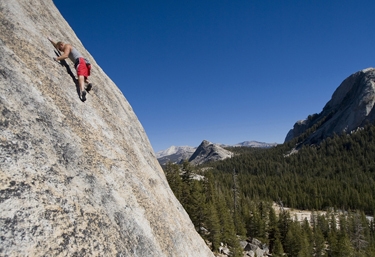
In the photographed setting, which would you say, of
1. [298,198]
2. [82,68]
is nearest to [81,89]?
[82,68]

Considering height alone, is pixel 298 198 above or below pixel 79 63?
below

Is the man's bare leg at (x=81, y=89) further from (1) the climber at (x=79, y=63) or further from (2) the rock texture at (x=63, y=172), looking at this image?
(2) the rock texture at (x=63, y=172)

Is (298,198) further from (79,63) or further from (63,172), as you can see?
(63,172)

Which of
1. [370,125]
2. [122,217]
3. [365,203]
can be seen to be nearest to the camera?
[122,217]

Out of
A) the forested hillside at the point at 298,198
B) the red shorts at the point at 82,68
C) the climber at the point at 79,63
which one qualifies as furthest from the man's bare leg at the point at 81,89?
the forested hillside at the point at 298,198

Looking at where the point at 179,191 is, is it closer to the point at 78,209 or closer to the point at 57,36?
the point at 57,36

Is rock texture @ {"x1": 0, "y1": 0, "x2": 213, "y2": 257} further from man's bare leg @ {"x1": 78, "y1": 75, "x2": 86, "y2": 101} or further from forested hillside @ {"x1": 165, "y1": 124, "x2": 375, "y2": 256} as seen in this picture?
forested hillside @ {"x1": 165, "y1": 124, "x2": 375, "y2": 256}

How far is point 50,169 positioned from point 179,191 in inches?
1465

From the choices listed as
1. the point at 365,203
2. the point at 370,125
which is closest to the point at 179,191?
the point at 365,203

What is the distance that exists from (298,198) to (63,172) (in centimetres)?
12715

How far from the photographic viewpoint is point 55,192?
4406 mm

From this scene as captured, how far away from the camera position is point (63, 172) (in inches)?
194

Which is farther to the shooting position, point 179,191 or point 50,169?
point 179,191

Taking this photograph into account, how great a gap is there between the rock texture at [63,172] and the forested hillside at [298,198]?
32829 mm
